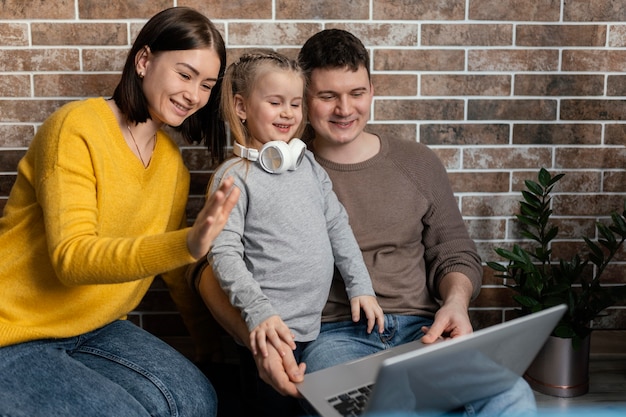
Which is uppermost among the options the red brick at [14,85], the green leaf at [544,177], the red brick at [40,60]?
the red brick at [40,60]

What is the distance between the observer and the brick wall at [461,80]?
7.23ft

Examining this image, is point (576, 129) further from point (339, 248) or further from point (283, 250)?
point (283, 250)

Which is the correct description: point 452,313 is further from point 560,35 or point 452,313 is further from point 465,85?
point 560,35

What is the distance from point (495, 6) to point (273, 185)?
1.11m

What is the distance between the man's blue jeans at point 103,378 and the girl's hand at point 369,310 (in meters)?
0.45

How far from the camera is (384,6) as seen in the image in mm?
2244

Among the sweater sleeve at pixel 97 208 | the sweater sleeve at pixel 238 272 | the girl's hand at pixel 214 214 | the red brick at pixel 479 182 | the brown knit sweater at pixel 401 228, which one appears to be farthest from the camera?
the red brick at pixel 479 182

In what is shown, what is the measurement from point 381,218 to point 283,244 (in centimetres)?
38

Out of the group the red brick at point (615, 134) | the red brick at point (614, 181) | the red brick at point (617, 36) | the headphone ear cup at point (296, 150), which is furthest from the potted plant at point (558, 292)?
the headphone ear cup at point (296, 150)

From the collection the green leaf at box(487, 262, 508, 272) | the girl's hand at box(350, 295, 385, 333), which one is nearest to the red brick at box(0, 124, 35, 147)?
the girl's hand at box(350, 295, 385, 333)

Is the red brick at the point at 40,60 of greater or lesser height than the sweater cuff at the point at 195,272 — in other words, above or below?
above

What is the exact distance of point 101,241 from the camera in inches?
57.3

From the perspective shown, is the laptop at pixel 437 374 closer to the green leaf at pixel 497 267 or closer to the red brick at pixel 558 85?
the green leaf at pixel 497 267

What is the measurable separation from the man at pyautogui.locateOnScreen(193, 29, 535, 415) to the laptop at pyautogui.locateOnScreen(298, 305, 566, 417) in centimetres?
29
